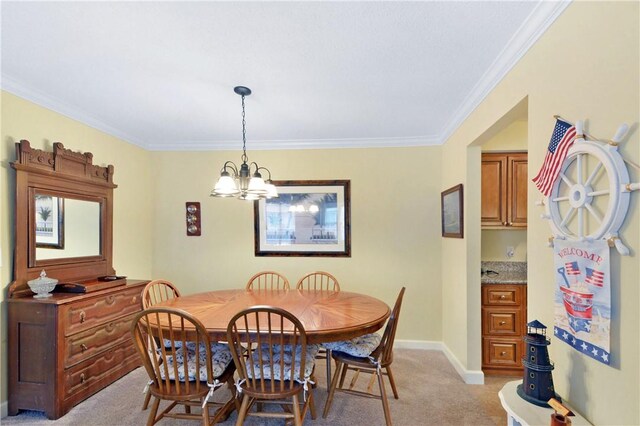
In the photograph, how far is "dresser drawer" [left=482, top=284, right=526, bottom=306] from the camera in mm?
2996

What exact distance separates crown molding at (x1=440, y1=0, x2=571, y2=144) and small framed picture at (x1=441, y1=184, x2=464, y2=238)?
79 cm

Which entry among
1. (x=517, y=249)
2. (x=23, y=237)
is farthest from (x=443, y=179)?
(x=23, y=237)

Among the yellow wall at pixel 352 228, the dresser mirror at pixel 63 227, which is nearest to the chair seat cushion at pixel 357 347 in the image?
the yellow wall at pixel 352 228

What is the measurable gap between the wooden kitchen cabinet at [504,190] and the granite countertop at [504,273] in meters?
0.51

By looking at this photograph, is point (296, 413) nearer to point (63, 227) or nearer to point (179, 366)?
point (179, 366)

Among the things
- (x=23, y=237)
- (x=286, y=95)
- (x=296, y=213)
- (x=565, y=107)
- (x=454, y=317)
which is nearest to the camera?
(x=565, y=107)

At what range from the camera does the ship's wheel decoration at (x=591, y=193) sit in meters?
1.13

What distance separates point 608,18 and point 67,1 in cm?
235

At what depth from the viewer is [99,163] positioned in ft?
10.8

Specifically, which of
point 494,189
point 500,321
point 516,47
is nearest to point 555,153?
point 516,47

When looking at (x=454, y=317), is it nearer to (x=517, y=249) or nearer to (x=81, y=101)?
(x=517, y=249)

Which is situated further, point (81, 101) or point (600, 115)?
point (81, 101)

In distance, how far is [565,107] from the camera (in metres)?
1.44

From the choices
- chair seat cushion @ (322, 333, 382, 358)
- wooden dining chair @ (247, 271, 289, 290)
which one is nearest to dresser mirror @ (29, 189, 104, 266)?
wooden dining chair @ (247, 271, 289, 290)
